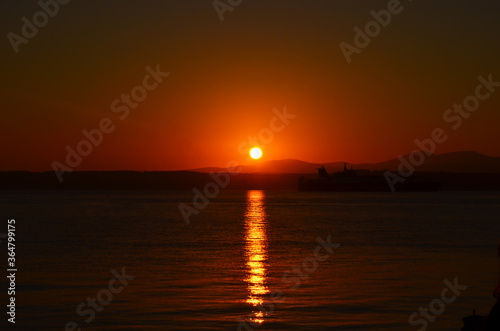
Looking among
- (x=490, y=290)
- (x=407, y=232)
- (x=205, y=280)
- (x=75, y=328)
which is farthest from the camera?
(x=407, y=232)

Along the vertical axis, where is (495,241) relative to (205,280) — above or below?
above

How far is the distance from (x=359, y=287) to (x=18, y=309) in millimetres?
11066

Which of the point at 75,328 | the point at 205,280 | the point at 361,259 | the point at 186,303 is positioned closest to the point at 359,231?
→ the point at 361,259

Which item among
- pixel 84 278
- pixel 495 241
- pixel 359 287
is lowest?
pixel 359 287

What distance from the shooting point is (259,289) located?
80.5 ft

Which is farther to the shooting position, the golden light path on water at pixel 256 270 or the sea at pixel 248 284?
Answer: the golden light path on water at pixel 256 270

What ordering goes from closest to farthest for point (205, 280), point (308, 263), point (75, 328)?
point (75, 328) < point (205, 280) < point (308, 263)

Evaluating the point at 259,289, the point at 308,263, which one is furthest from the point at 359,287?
the point at 308,263

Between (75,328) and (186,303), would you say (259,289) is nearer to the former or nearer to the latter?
(186,303)

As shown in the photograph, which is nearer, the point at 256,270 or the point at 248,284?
the point at 248,284

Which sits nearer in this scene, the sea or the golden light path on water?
the sea

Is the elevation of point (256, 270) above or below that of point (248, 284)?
above

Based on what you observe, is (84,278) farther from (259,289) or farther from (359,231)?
(359,231)

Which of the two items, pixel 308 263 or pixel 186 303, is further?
pixel 308 263
